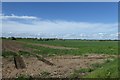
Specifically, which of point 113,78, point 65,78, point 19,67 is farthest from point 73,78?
point 19,67

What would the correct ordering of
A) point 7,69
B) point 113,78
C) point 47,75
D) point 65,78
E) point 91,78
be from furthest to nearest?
point 7,69 < point 47,75 < point 65,78 < point 91,78 < point 113,78

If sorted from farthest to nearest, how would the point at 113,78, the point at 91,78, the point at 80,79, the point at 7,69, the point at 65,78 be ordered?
the point at 7,69
the point at 65,78
the point at 80,79
the point at 91,78
the point at 113,78

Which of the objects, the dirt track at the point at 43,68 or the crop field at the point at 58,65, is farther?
the dirt track at the point at 43,68

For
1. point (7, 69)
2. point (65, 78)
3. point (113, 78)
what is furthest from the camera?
point (7, 69)

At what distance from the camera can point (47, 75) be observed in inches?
631

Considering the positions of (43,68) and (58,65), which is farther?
(58,65)

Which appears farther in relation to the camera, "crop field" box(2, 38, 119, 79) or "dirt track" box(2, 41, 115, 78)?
"dirt track" box(2, 41, 115, 78)

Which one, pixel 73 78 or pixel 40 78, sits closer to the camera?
pixel 73 78

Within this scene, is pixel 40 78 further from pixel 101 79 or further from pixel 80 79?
pixel 101 79

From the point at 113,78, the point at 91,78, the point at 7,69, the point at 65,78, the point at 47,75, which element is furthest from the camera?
the point at 7,69

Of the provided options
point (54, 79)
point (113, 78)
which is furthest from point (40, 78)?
point (113, 78)

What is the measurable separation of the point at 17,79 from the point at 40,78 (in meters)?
1.18

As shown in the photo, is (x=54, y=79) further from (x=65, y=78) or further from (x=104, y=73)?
(x=104, y=73)

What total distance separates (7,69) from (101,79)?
8859mm
